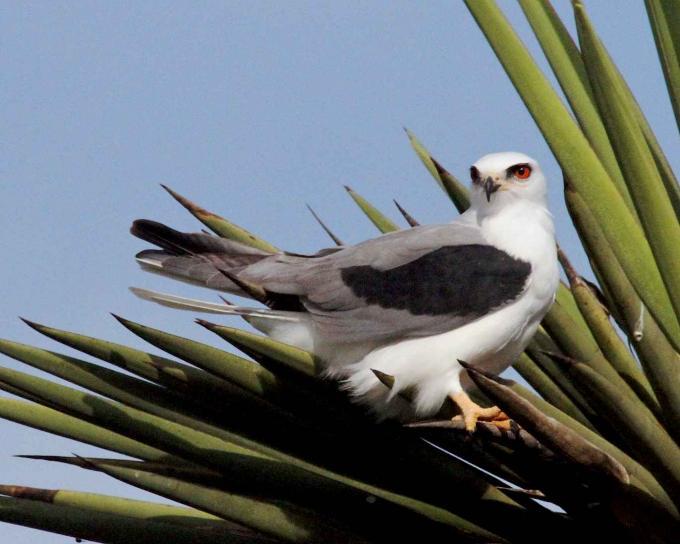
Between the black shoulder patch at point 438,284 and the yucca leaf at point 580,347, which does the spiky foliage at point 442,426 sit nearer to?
the yucca leaf at point 580,347

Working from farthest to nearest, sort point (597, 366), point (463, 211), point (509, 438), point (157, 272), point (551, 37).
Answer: point (463, 211)
point (157, 272)
point (551, 37)
point (597, 366)
point (509, 438)

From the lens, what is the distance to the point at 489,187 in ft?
11.5

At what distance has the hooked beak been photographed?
3459mm

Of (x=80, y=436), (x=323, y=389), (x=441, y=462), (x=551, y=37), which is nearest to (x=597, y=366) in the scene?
(x=441, y=462)

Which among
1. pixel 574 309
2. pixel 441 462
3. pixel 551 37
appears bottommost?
pixel 574 309

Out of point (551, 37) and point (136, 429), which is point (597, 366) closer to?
point (551, 37)

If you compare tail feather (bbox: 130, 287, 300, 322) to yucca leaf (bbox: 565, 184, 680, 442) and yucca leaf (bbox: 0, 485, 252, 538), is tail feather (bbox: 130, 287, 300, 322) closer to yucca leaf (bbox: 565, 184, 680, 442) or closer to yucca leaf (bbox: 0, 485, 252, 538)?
yucca leaf (bbox: 0, 485, 252, 538)

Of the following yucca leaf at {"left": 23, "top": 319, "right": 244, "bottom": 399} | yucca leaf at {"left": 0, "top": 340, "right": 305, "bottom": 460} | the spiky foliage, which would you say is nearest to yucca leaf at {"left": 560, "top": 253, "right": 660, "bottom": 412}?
the spiky foliage

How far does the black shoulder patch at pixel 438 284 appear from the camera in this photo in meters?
2.99

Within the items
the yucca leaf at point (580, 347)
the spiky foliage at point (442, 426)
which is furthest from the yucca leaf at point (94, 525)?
the yucca leaf at point (580, 347)

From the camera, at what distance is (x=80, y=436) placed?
260 cm

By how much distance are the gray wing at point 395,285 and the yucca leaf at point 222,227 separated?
0.24 m

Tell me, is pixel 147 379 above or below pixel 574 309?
above

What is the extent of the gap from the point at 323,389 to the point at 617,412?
0.90 meters
